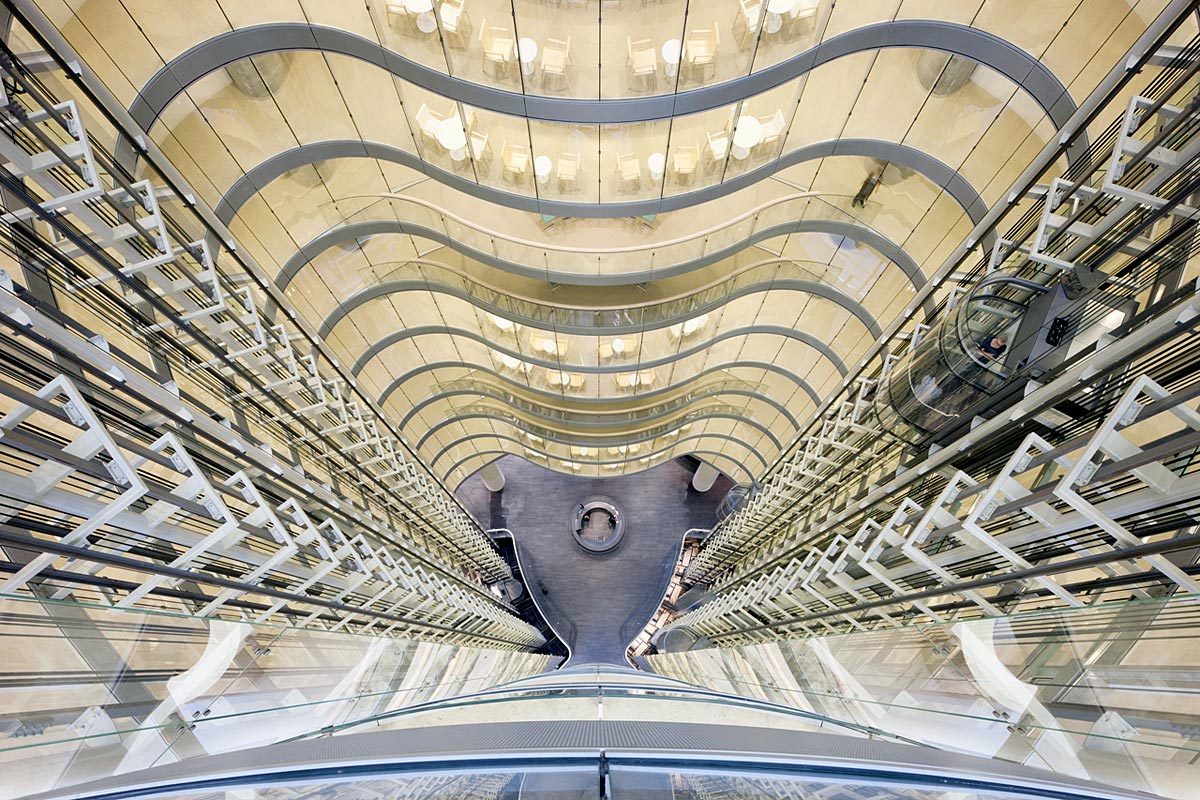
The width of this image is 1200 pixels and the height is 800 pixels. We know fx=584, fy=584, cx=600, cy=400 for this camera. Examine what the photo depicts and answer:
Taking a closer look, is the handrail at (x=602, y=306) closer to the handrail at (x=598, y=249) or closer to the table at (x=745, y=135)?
the handrail at (x=598, y=249)

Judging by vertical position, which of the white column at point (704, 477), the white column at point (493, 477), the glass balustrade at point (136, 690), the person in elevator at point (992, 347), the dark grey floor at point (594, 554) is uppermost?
the white column at point (704, 477)

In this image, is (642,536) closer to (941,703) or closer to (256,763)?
(941,703)

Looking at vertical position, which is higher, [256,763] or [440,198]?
[440,198]

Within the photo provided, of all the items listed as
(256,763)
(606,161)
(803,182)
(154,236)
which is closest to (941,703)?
(256,763)

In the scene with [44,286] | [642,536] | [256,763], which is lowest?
[256,763]

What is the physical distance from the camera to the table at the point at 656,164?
9148mm

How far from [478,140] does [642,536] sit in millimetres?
19785

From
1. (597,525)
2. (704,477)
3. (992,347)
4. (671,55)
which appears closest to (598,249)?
(671,55)

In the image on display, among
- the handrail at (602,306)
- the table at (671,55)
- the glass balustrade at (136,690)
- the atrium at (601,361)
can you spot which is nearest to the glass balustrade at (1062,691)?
the atrium at (601,361)

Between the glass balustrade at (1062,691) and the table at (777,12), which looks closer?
the glass balustrade at (1062,691)

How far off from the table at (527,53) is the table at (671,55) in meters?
1.65

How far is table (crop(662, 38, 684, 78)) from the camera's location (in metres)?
7.37

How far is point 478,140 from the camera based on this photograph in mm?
9102

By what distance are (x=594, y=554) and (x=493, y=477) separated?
18.7 ft
